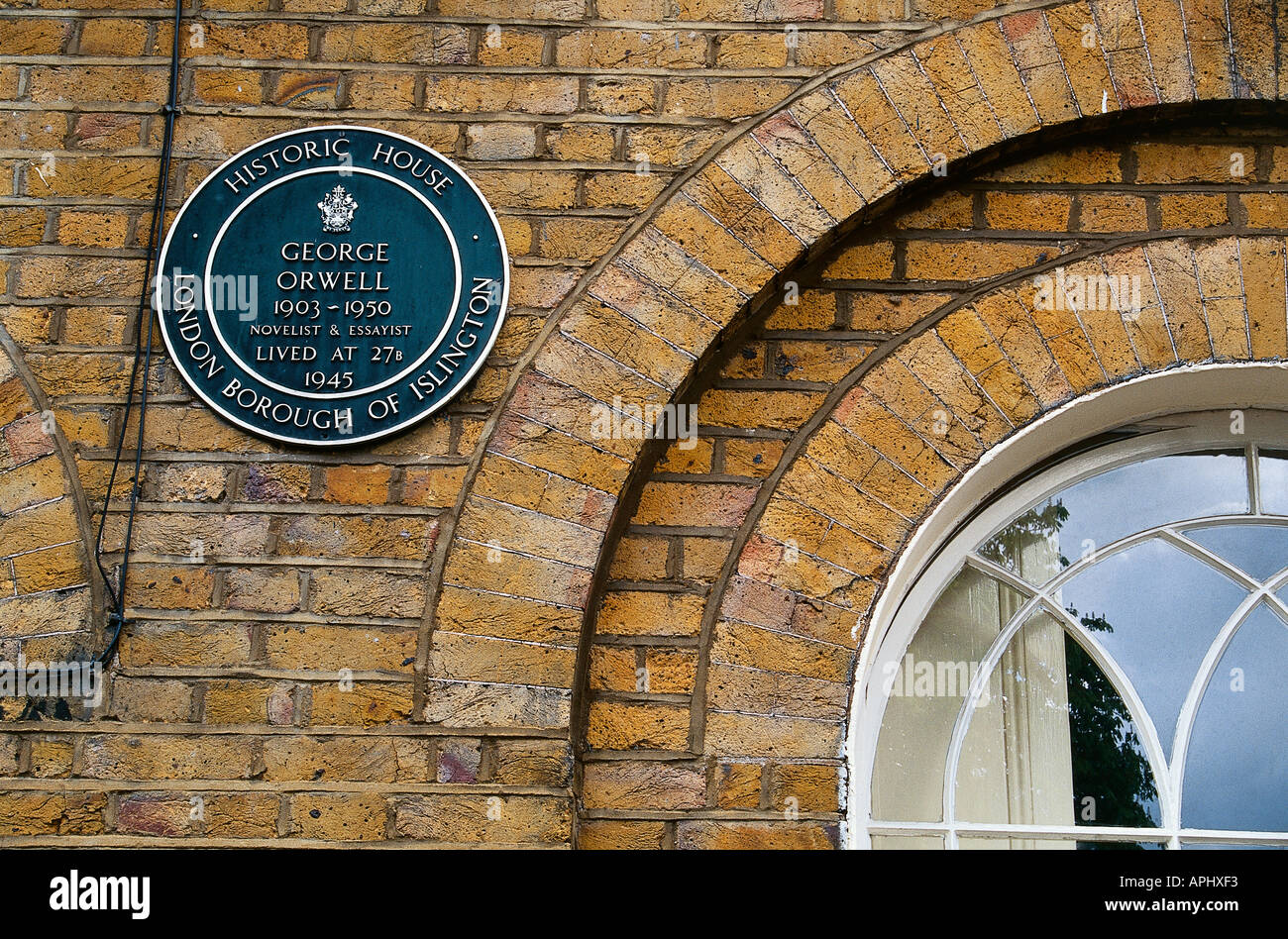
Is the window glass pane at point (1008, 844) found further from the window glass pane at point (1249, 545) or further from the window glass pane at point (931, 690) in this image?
the window glass pane at point (1249, 545)

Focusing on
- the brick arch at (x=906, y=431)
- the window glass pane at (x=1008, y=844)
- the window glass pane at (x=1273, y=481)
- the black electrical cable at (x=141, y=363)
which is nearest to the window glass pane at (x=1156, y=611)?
the window glass pane at (x=1273, y=481)

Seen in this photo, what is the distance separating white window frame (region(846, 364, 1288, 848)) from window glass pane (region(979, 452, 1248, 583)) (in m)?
0.03

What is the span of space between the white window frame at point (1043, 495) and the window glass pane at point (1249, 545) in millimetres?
33

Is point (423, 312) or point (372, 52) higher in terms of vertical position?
point (372, 52)

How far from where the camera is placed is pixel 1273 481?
3.78 meters

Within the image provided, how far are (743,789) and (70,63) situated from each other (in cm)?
281

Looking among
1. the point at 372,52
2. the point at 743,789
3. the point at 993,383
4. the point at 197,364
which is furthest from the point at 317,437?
the point at 993,383

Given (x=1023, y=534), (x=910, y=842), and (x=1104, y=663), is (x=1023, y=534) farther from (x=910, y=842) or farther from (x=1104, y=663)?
(x=910, y=842)

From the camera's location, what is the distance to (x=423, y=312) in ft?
11.6

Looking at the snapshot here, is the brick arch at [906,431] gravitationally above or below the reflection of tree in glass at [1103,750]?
above

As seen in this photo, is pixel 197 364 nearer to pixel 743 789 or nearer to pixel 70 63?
pixel 70 63

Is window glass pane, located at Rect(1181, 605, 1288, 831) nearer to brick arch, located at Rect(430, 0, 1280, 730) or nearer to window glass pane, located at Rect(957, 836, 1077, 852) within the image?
window glass pane, located at Rect(957, 836, 1077, 852)

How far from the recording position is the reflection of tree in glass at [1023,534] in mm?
3746
